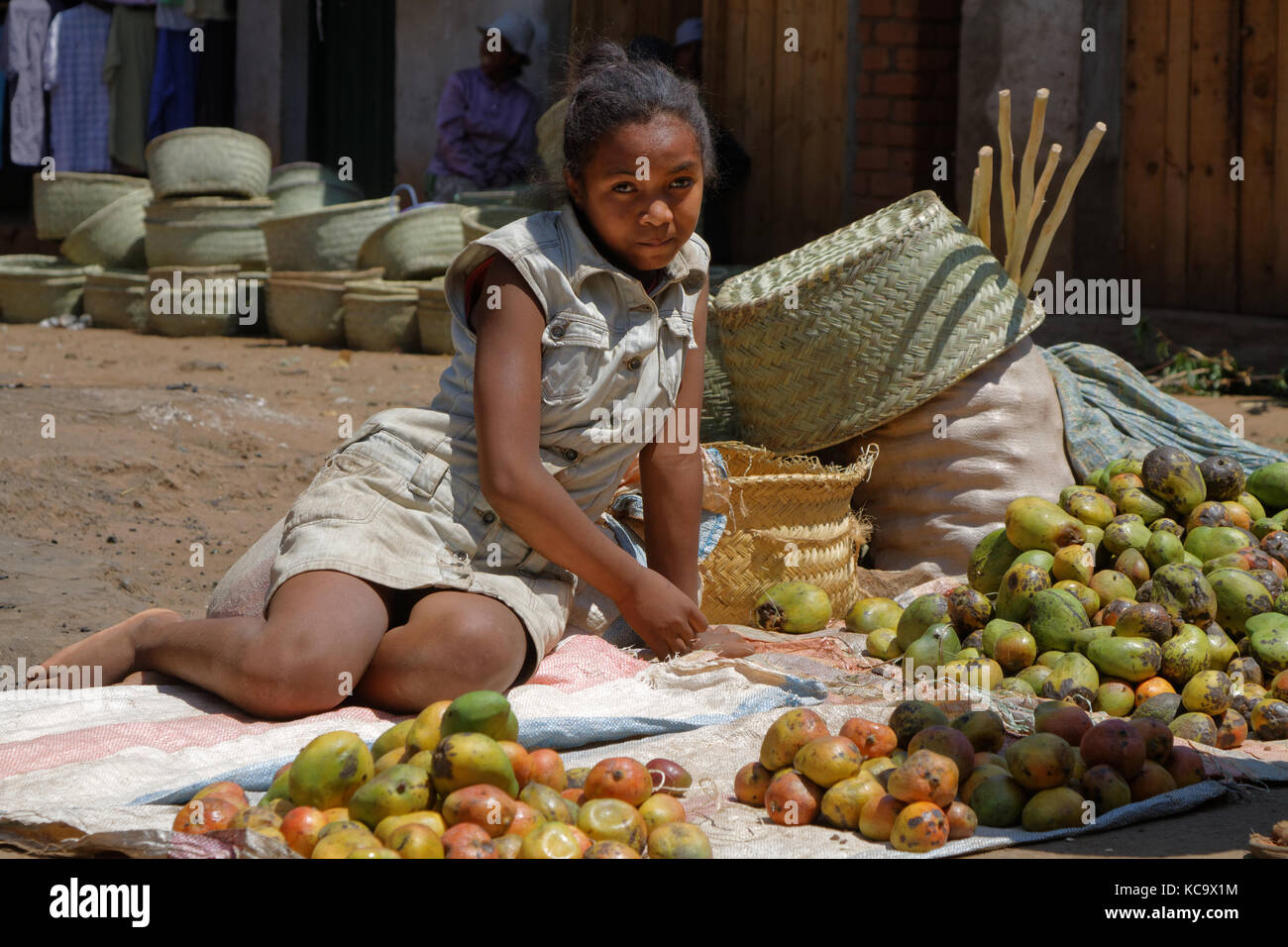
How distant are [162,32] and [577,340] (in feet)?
29.9

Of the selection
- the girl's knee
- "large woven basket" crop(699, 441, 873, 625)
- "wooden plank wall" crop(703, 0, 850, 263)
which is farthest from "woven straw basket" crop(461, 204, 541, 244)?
the girl's knee

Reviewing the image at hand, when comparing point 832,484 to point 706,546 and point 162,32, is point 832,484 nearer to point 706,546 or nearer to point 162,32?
point 706,546

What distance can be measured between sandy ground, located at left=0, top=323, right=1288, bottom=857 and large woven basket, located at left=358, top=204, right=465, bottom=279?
760mm

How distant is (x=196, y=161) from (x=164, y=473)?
455 cm

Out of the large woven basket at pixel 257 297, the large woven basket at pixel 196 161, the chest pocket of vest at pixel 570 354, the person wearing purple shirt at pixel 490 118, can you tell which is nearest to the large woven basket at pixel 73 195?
the large woven basket at pixel 196 161

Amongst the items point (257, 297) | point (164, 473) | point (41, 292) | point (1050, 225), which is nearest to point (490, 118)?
point (257, 297)

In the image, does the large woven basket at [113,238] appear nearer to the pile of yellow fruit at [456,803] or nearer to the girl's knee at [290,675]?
the girl's knee at [290,675]

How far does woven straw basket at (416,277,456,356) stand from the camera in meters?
8.02

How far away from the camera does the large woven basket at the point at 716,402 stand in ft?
14.1

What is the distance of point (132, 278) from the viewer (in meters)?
9.12

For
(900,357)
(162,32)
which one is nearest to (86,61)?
(162,32)

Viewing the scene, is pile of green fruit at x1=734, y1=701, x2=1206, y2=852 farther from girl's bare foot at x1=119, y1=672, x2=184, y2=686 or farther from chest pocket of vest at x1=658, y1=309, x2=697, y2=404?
girl's bare foot at x1=119, y1=672, x2=184, y2=686

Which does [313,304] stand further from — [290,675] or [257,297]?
[290,675]

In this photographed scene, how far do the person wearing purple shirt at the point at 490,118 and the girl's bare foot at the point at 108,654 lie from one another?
651 centimetres
